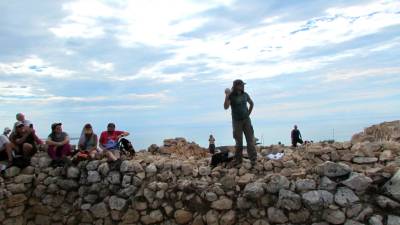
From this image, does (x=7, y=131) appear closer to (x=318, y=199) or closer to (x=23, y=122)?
(x=23, y=122)

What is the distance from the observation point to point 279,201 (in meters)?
8.75

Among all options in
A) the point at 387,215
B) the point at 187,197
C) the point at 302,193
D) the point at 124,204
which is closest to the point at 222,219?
the point at 187,197

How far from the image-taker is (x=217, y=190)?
9.30 metres

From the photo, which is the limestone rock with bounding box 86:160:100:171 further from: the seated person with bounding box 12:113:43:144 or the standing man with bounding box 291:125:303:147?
the standing man with bounding box 291:125:303:147

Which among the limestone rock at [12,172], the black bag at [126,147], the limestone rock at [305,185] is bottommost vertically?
the limestone rock at [305,185]

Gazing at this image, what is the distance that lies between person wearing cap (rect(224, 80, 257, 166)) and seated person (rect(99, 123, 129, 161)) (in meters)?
2.91

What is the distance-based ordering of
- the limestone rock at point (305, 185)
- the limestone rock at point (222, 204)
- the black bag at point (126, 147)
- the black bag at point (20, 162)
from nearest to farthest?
the limestone rock at point (305, 185), the limestone rock at point (222, 204), the black bag at point (20, 162), the black bag at point (126, 147)

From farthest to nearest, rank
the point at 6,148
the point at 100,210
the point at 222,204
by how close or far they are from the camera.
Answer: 1. the point at 6,148
2. the point at 100,210
3. the point at 222,204

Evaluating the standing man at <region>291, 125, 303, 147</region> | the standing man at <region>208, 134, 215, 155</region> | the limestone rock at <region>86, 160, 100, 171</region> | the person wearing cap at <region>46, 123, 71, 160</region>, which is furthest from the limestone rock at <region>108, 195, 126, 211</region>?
the standing man at <region>291, 125, 303, 147</region>

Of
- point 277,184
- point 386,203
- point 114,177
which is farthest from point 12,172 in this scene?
point 386,203

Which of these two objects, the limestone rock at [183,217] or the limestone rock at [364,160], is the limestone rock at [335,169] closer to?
the limestone rock at [364,160]

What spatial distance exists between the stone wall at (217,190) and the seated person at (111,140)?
16.7 inches

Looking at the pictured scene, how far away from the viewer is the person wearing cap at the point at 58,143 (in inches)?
435

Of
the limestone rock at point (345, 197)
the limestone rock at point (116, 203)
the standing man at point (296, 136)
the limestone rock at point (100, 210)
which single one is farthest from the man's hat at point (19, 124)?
the standing man at point (296, 136)
